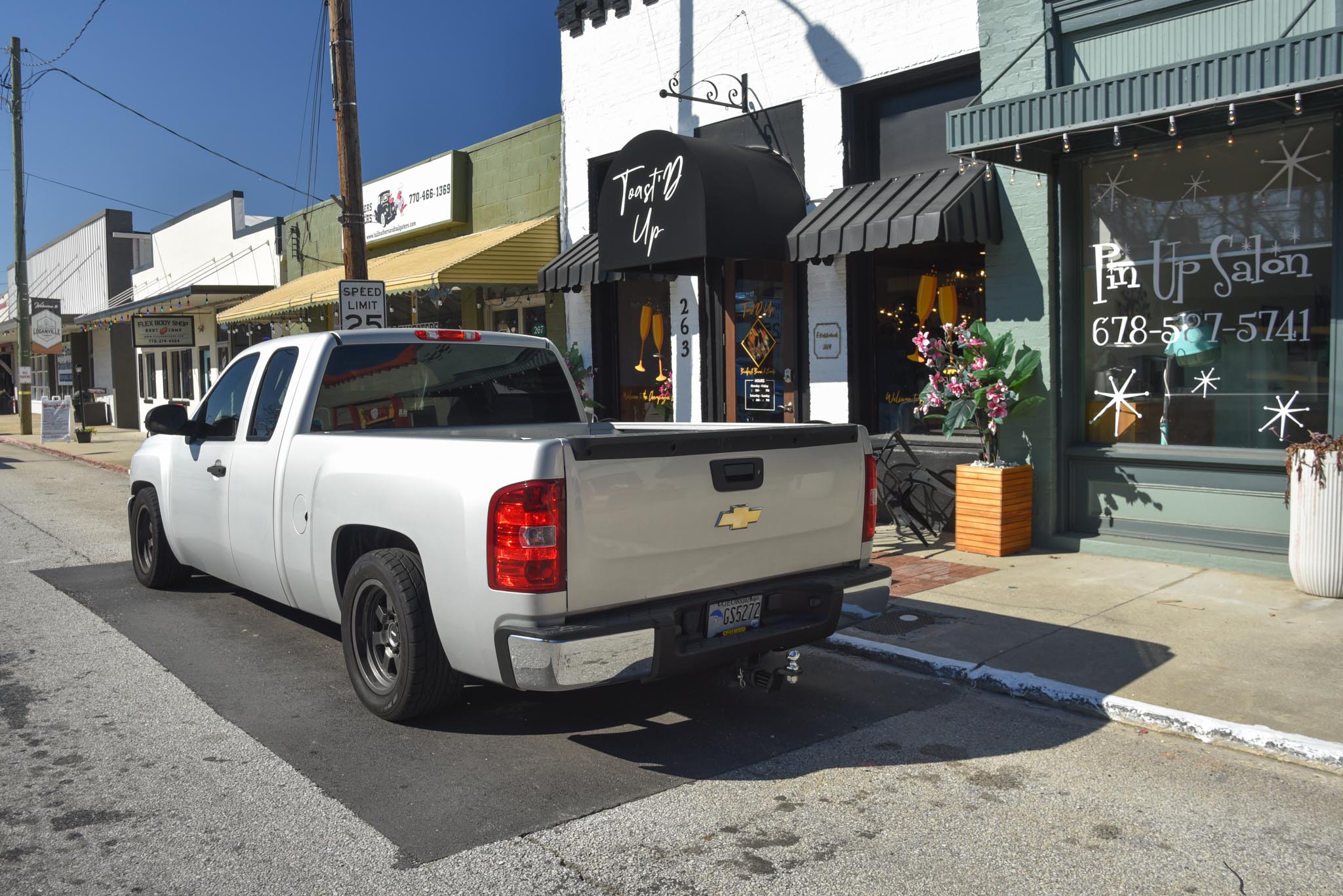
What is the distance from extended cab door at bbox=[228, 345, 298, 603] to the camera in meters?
5.95

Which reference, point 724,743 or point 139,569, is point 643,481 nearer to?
point 724,743

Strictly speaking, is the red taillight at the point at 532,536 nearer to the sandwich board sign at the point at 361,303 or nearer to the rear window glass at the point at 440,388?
the rear window glass at the point at 440,388

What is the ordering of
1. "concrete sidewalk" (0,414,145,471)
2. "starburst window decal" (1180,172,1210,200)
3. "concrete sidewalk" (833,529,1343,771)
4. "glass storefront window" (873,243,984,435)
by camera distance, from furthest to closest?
1. "concrete sidewalk" (0,414,145,471)
2. "glass storefront window" (873,243,984,435)
3. "starburst window decal" (1180,172,1210,200)
4. "concrete sidewalk" (833,529,1343,771)

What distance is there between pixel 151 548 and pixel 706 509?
5275 mm

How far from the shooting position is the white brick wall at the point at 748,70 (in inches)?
400

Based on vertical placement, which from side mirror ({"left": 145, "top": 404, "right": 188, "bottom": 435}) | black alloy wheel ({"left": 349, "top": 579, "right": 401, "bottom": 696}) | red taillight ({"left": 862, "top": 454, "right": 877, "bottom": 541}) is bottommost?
black alloy wheel ({"left": 349, "top": 579, "right": 401, "bottom": 696})

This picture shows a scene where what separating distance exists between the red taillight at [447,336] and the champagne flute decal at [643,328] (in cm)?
727

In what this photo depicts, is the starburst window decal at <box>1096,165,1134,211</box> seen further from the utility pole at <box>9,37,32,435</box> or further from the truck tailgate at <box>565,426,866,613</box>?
the utility pole at <box>9,37,32,435</box>

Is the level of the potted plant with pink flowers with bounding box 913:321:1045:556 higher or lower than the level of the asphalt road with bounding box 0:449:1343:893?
higher

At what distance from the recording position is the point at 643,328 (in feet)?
44.8

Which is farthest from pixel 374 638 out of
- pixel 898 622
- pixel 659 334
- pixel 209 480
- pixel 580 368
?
pixel 580 368

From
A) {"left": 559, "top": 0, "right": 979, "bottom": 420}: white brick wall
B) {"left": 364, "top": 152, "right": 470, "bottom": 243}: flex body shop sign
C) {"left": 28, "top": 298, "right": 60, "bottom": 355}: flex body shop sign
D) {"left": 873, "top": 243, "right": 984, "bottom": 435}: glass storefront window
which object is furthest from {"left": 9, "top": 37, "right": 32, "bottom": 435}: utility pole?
{"left": 873, "top": 243, "right": 984, "bottom": 435}: glass storefront window

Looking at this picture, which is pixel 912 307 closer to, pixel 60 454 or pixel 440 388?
pixel 440 388

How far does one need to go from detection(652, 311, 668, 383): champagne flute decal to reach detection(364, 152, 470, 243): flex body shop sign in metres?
5.28
